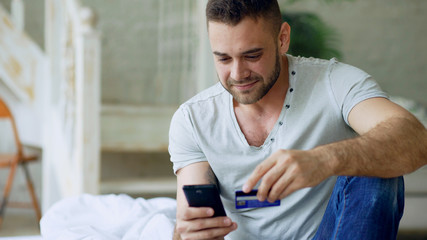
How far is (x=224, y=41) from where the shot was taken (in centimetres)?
145

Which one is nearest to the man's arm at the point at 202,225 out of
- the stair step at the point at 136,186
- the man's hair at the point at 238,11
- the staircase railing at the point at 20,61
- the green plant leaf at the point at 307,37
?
the man's hair at the point at 238,11

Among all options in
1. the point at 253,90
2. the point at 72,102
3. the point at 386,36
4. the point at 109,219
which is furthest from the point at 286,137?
the point at 386,36

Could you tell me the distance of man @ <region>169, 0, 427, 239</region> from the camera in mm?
1247

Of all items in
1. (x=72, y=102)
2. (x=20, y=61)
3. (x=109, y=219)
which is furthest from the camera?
(x=20, y=61)

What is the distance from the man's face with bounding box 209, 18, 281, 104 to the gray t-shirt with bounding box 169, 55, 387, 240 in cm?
11

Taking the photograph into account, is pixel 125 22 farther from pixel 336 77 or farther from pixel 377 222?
pixel 377 222

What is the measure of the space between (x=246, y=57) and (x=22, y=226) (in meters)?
3.14

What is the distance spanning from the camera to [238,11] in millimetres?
1438

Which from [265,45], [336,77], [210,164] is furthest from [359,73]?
[210,164]

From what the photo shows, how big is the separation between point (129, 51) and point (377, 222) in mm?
3911

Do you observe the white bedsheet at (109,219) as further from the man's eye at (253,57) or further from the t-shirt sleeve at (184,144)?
the man's eye at (253,57)

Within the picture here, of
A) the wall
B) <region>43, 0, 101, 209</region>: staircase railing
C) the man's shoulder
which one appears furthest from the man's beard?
the wall

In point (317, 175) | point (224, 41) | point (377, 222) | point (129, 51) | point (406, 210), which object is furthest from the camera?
point (129, 51)

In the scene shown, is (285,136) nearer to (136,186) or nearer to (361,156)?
(361,156)
